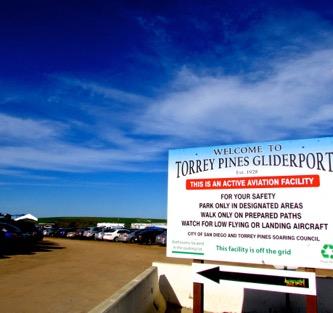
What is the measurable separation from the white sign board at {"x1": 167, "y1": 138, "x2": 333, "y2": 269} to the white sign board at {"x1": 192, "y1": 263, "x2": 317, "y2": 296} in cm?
20

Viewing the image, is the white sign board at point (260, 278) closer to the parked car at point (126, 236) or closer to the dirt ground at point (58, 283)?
the dirt ground at point (58, 283)

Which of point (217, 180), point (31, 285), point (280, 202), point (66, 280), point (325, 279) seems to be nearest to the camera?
point (280, 202)

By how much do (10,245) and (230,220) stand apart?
2079 cm

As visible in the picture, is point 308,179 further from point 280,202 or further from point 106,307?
point 106,307

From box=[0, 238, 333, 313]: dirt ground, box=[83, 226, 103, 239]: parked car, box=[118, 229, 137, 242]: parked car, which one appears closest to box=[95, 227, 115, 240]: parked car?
box=[83, 226, 103, 239]: parked car

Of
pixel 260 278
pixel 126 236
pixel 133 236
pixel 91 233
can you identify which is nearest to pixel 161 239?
pixel 133 236

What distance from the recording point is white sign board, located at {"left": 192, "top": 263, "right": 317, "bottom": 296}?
5949mm

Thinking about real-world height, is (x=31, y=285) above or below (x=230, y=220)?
below

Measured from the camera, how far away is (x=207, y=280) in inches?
268

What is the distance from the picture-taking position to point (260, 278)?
6.31 metres

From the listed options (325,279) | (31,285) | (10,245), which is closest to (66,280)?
(31,285)

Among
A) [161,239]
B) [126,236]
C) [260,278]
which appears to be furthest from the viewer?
[126,236]

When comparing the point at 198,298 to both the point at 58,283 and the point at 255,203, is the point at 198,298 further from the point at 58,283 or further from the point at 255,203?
the point at 58,283

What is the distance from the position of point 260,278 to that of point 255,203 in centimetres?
106
